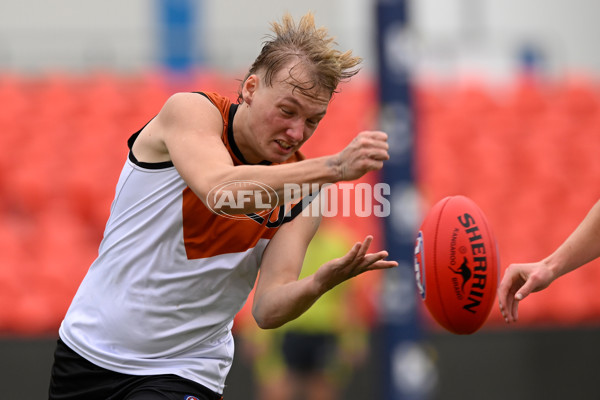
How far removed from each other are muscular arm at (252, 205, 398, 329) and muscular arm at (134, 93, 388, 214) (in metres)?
0.41

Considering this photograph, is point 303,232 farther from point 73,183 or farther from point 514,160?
point 514,160

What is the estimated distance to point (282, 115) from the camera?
2883 mm

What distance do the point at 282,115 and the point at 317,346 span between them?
4.66m

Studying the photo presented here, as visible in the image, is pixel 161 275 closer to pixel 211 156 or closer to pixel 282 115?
pixel 211 156

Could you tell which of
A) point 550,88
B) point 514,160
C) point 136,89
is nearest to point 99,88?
point 136,89

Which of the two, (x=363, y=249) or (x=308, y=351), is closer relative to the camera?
(x=363, y=249)

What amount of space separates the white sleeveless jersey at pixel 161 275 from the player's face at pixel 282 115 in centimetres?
15

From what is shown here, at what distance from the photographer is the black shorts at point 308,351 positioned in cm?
723

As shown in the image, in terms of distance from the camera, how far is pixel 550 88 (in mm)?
14406

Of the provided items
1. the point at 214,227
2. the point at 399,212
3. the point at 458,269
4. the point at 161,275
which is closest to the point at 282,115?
the point at 214,227

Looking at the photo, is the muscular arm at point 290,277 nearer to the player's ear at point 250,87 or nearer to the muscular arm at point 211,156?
→ the muscular arm at point 211,156

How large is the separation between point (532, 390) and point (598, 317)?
1145mm

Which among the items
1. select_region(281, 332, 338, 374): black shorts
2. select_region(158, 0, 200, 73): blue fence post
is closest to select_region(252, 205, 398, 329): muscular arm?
select_region(281, 332, 338, 374): black shorts

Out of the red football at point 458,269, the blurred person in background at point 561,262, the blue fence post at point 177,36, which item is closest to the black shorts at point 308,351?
the red football at point 458,269
